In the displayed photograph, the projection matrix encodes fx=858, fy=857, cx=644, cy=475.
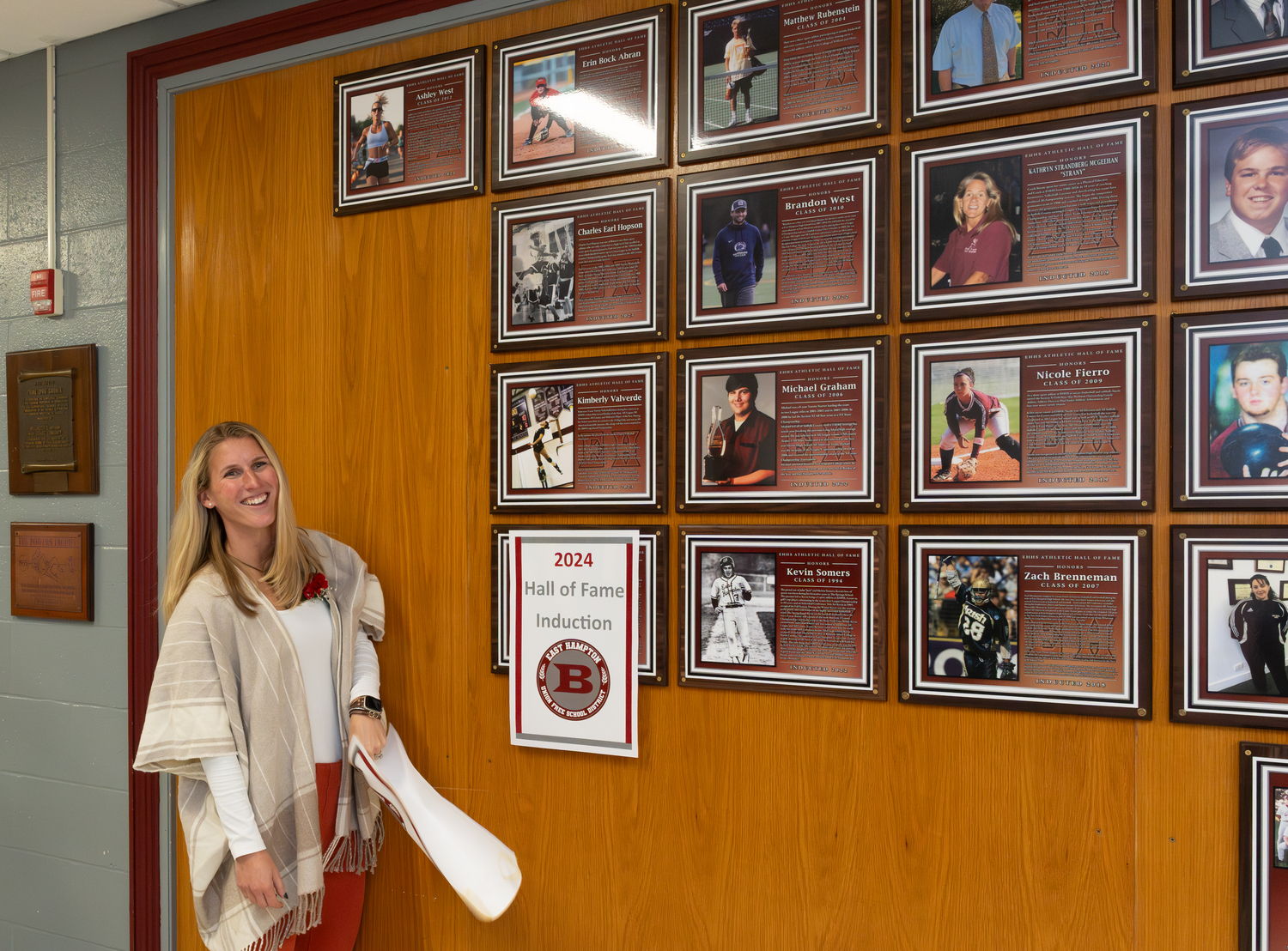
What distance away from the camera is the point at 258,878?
1770 mm

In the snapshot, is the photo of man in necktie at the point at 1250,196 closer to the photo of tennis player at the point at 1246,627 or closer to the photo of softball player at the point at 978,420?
the photo of softball player at the point at 978,420

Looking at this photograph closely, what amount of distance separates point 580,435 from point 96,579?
166 centimetres

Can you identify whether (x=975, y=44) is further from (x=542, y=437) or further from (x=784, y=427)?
(x=542, y=437)

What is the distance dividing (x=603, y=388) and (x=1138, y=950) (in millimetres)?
1566

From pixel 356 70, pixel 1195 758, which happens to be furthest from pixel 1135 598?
pixel 356 70

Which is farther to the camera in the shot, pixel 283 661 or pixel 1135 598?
pixel 283 661

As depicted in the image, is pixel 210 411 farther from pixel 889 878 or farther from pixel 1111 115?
pixel 1111 115

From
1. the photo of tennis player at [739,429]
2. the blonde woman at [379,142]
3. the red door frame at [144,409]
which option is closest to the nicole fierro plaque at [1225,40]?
the photo of tennis player at [739,429]

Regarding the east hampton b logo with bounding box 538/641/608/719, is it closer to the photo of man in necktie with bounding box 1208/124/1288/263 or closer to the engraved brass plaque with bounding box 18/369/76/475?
the photo of man in necktie with bounding box 1208/124/1288/263

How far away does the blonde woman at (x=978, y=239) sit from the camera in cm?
172

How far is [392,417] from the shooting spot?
7.45 ft

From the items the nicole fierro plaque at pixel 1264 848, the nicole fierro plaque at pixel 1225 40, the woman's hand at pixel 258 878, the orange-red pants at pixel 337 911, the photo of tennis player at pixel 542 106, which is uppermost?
the photo of tennis player at pixel 542 106

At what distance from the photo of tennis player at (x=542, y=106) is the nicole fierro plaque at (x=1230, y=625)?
161 cm

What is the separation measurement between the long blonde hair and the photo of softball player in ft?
4.73
